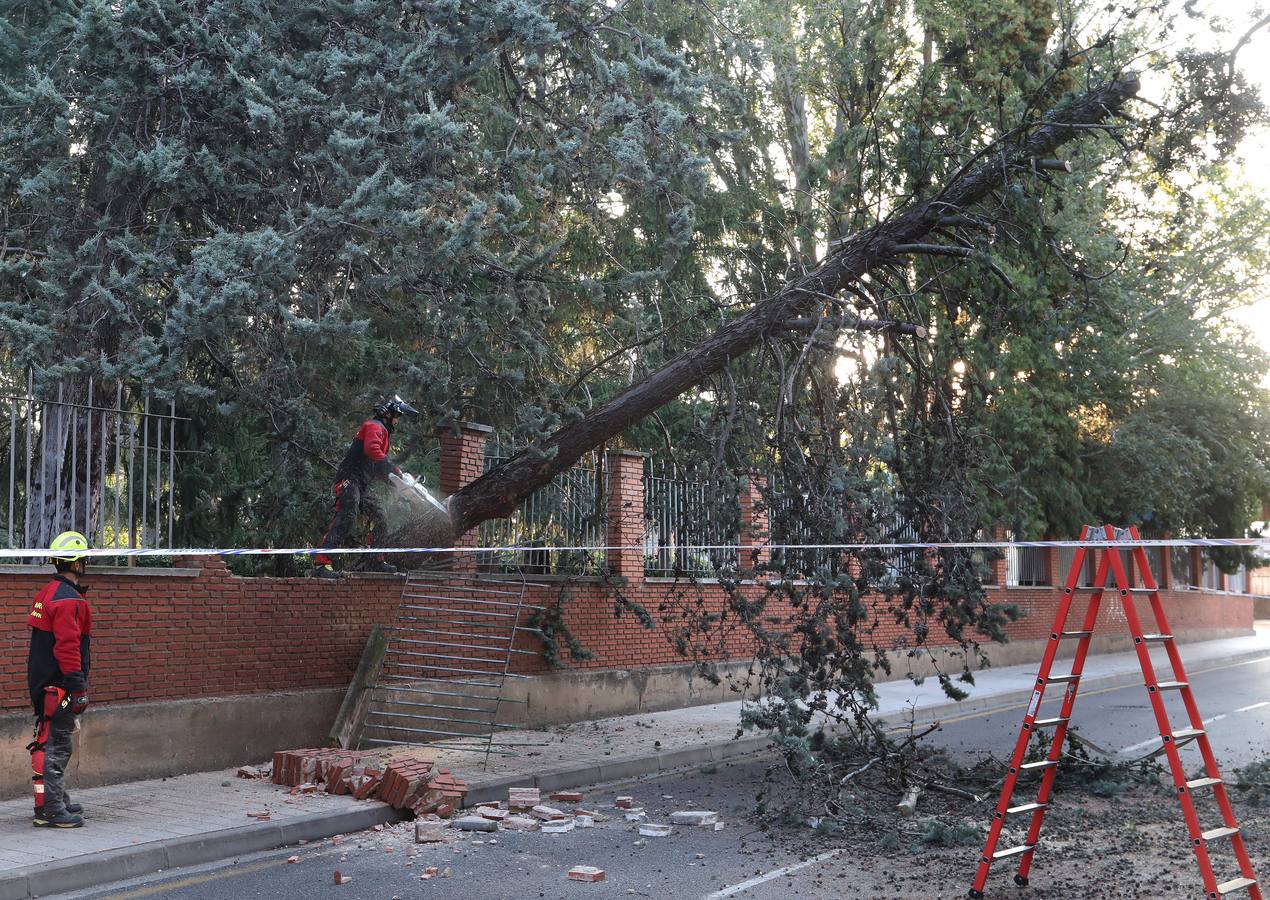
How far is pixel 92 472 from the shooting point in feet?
34.9

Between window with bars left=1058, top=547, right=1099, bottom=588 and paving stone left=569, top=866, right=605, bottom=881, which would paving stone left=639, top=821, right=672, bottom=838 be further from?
window with bars left=1058, top=547, right=1099, bottom=588

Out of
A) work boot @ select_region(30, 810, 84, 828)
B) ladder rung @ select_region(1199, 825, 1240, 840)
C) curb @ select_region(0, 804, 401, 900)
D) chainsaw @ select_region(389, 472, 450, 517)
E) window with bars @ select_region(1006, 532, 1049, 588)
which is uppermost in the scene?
chainsaw @ select_region(389, 472, 450, 517)

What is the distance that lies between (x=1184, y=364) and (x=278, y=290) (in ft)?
69.5

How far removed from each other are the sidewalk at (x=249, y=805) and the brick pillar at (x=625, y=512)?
1947 mm

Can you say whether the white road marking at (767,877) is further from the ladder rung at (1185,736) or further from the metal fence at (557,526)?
the metal fence at (557,526)

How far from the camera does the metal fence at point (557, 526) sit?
558 inches

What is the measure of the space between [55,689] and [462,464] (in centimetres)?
603

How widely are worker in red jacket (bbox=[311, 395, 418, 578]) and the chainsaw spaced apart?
247 millimetres

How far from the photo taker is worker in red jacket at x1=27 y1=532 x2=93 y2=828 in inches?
318

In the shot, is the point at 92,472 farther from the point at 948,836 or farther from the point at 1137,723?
the point at 1137,723

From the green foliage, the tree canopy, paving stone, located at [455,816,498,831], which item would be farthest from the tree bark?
the green foliage

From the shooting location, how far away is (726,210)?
20.7 m

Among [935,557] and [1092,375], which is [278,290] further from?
[1092,375]

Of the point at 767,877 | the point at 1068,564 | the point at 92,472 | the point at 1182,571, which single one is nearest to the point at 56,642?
the point at 92,472
